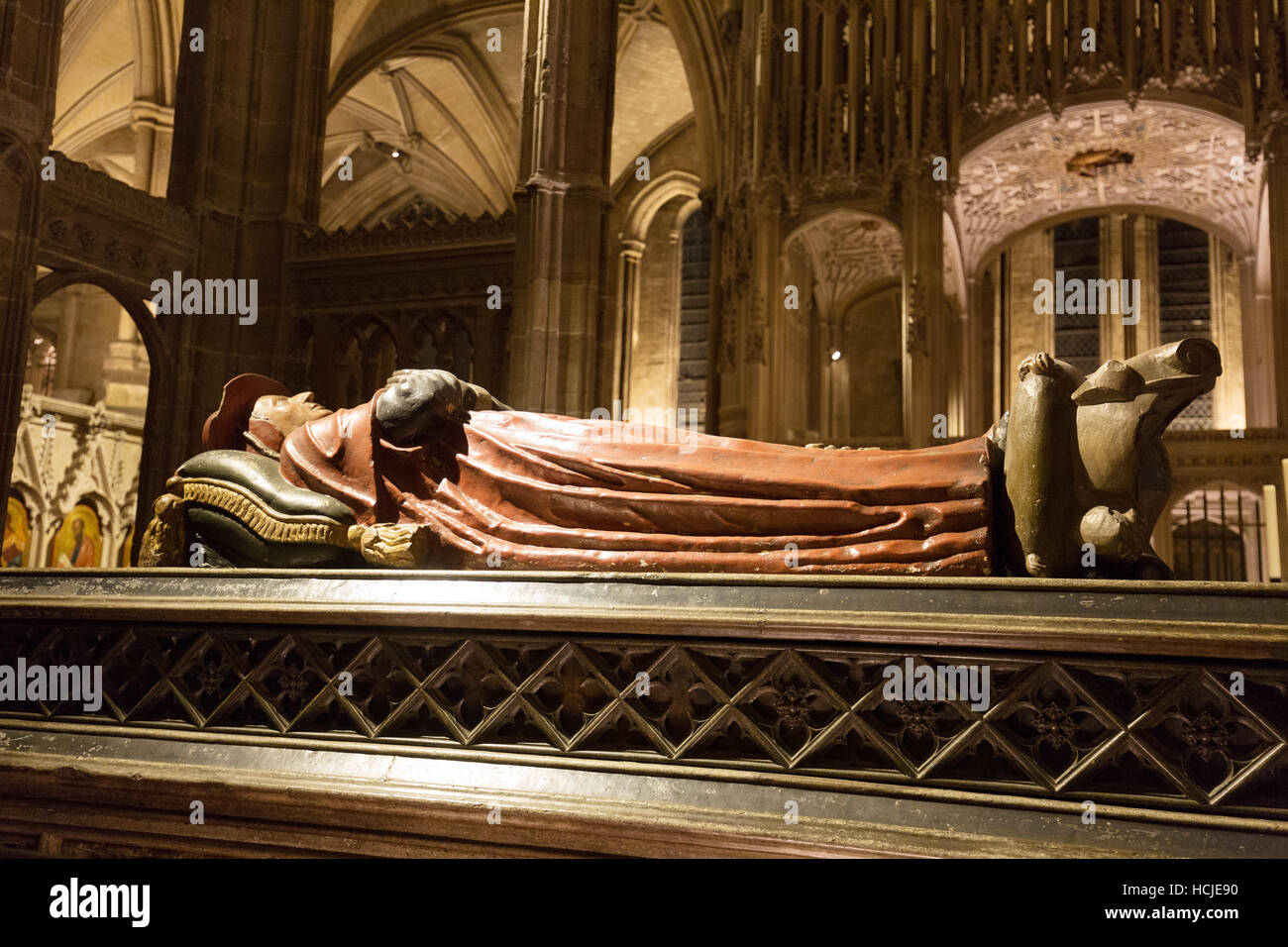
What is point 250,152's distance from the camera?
873cm

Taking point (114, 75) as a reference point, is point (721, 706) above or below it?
below

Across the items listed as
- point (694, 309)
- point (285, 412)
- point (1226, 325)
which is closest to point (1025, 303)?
point (1226, 325)

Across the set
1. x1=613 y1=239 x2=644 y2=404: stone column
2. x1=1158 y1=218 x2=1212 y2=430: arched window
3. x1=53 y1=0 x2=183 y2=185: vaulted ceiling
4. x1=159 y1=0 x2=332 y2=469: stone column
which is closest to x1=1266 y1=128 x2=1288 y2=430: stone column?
x1=1158 y1=218 x2=1212 y2=430: arched window

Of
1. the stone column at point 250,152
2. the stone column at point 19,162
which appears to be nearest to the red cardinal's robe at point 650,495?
the stone column at point 19,162

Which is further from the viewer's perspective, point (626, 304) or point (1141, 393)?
point (626, 304)

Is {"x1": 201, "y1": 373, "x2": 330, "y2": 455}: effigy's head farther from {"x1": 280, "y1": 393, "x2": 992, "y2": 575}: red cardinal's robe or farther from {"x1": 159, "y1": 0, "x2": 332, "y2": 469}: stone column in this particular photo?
{"x1": 159, "y1": 0, "x2": 332, "y2": 469}: stone column

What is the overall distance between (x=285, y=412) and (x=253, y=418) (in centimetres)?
10

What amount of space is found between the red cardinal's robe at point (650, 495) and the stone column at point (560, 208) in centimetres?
487

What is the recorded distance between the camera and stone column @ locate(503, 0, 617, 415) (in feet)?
25.9

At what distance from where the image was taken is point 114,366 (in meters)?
13.5

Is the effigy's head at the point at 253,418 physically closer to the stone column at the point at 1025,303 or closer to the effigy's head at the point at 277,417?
the effigy's head at the point at 277,417

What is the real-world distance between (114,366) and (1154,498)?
45.0 feet

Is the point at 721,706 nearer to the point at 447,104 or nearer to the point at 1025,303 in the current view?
the point at 1025,303

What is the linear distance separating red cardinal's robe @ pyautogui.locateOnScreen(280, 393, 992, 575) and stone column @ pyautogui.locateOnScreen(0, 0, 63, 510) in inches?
174
